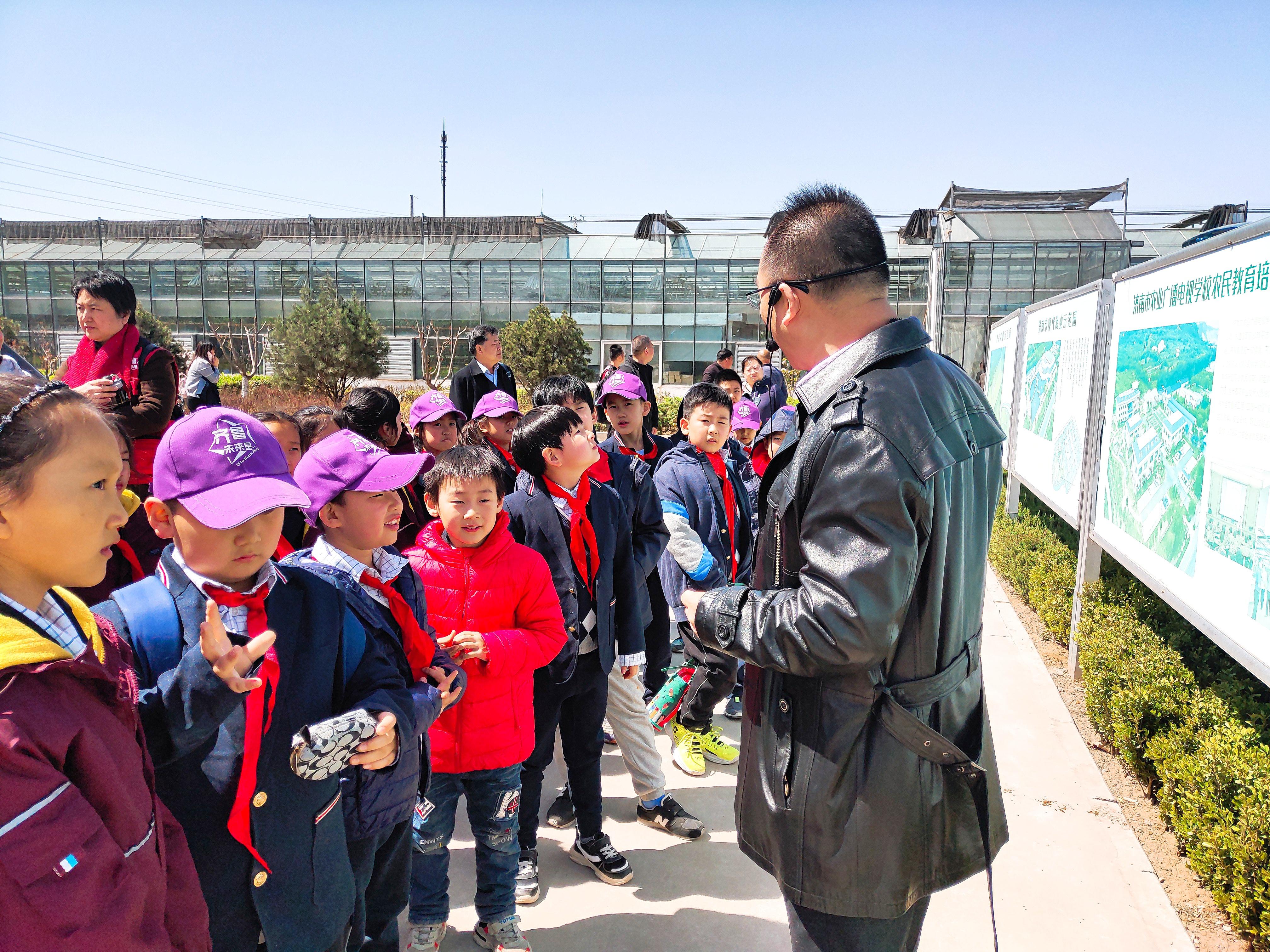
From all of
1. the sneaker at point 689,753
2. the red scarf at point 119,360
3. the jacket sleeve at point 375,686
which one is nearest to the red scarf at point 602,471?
the sneaker at point 689,753

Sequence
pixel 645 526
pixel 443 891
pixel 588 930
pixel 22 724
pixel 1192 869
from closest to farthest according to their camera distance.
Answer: pixel 22 724 → pixel 443 891 → pixel 588 930 → pixel 1192 869 → pixel 645 526

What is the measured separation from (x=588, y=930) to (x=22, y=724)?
2.15 metres

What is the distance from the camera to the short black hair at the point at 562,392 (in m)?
3.56

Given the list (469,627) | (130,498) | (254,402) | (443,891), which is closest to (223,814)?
(130,498)

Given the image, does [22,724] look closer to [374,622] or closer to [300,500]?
[300,500]

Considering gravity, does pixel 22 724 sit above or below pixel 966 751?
above

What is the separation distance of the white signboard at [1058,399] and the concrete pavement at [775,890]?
216 centimetres

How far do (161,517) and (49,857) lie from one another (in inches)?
26.1

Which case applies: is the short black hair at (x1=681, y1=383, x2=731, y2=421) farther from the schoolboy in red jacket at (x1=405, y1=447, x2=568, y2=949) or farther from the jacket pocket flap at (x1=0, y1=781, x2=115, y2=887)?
the jacket pocket flap at (x1=0, y1=781, x2=115, y2=887)

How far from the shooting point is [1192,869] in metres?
2.94

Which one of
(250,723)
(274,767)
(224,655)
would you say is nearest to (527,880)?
(274,767)

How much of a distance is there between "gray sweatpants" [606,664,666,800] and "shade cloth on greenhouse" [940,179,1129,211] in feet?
78.4

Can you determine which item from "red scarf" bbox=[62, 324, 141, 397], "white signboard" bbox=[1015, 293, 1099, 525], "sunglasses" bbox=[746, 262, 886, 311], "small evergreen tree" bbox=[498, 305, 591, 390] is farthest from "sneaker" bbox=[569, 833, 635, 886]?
"small evergreen tree" bbox=[498, 305, 591, 390]

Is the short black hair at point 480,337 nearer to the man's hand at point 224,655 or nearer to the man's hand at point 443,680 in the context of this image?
the man's hand at point 443,680
